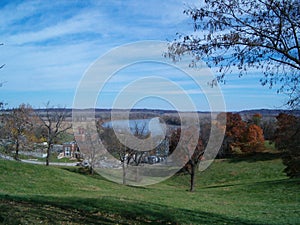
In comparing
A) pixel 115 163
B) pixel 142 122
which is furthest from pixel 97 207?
pixel 115 163

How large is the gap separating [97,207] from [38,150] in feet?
108

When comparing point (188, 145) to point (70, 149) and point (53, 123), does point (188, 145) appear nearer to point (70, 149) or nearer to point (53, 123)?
point (53, 123)

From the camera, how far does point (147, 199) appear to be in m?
17.5

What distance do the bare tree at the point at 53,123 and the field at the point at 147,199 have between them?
5.73 meters

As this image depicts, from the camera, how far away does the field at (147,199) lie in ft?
30.8

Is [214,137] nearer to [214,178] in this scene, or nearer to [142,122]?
[142,122]

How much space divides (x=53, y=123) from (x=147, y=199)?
2362 cm

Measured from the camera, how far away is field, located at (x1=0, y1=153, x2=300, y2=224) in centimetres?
938

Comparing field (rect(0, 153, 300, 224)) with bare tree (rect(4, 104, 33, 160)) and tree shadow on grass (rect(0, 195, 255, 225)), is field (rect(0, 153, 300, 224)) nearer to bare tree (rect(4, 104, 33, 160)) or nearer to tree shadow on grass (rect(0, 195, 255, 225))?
tree shadow on grass (rect(0, 195, 255, 225))

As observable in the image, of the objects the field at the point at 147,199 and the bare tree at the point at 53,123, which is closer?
the field at the point at 147,199

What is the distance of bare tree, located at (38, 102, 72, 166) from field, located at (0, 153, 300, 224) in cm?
573

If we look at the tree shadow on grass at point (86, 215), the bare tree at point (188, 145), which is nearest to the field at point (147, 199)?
the tree shadow on grass at point (86, 215)

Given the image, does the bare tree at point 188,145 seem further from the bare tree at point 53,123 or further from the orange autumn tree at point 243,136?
the orange autumn tree at point 243,136

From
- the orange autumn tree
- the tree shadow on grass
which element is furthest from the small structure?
the tree shadow on grass
